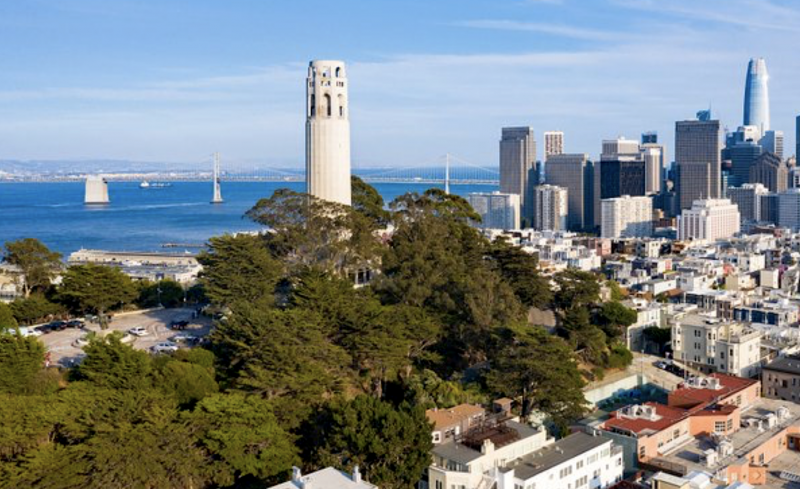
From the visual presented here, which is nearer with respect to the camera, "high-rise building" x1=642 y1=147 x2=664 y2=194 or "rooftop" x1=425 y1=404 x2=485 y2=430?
"rooftop" x1=425 y1=404 x2=485 y2=430

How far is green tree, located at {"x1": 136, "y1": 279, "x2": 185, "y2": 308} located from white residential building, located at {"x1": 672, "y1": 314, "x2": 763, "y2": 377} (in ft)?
38.8

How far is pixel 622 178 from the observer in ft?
248

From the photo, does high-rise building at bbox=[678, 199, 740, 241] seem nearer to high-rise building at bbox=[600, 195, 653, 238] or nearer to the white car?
high-rise building at bbox=[600, 195, 653, 238]

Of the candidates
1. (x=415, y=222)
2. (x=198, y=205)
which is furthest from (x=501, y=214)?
(x=415, y=222)

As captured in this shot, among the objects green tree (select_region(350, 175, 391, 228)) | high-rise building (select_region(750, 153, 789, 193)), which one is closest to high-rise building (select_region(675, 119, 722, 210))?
high-rise building (select_region(750, 153, 789, 193))

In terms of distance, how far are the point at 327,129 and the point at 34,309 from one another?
7485 mm

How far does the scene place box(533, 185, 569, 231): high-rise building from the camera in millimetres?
67500

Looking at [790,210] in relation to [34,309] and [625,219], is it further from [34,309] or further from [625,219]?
[34,309]

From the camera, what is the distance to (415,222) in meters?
20.1

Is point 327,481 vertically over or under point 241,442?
under

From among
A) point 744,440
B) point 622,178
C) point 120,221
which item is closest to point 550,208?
point 622,178

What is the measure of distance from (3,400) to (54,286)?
29.4 feet

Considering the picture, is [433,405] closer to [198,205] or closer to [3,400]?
[3,400]

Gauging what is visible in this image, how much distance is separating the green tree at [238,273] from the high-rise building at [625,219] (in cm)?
4601
